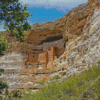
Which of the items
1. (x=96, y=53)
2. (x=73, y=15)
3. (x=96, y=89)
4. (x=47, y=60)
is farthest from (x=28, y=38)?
(x=96, y=89)

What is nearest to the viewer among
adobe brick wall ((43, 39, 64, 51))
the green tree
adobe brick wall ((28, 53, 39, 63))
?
the green tree

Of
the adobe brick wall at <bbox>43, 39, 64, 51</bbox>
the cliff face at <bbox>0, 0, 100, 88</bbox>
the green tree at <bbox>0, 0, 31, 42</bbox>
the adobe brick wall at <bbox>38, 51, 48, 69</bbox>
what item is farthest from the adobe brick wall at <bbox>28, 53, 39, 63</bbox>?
the green tree at <bbox>0, 0, 31, 42</bbox>

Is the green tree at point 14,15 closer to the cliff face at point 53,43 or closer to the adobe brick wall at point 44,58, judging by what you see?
the cliff face at point 53,43

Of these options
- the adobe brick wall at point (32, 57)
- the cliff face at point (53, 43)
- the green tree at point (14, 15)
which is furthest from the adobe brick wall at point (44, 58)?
the green tree at point (14, 15)

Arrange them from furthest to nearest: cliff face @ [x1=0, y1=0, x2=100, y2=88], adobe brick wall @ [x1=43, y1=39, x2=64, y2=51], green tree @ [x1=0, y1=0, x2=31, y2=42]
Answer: adobe brick wall @ [x1=43, y1=39, x2=64, y2=51], cliff face @ [x1=0, y1=0, x2=100, y2=88], green tree @ [x1=0, y1=0, x2=31, y2=42]

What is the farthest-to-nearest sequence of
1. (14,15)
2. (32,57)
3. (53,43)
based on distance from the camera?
(32,57), (53,43), (14,15)

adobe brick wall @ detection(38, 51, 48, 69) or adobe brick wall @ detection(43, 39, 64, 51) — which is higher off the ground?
adobe brick wall @ detection(43, 39, 64, 51)

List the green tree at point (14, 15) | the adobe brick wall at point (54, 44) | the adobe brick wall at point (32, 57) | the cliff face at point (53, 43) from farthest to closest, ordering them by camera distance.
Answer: the adobe brick wall at point (32, 57) → the adobe brick wall at point (54, 44) → the cliff face at point (53, 43) → the green tree at point (14, 15)

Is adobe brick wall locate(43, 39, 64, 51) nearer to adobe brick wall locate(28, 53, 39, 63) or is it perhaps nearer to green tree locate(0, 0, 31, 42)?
adobe brick wall locate(28, 53, 39, 63)

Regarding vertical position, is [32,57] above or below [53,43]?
below

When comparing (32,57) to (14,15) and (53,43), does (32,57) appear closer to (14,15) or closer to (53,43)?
(53,43)

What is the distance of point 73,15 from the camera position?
16609 millimetres

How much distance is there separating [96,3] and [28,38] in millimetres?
13768

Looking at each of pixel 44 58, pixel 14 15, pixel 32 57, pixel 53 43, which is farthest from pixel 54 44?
pixel 14 15
